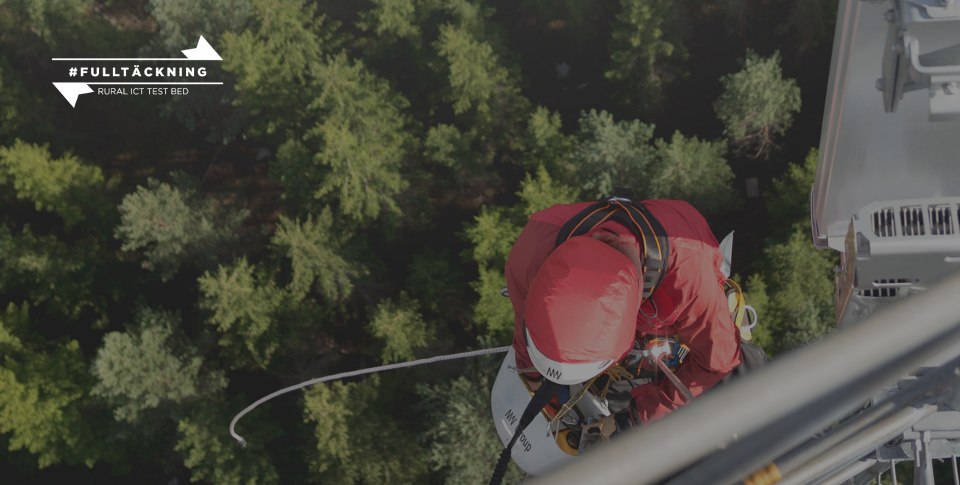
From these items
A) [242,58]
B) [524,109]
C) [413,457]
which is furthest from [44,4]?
[413,457]

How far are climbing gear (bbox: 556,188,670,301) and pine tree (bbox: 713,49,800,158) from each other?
22.1ft

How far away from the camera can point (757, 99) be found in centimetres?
852

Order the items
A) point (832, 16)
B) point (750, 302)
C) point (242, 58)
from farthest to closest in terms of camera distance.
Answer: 1. point (242, 58)
2. point (832, 16)
3. point (750, 302)

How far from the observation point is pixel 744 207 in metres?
10.5

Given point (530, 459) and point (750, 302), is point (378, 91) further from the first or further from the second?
point (530, 459)

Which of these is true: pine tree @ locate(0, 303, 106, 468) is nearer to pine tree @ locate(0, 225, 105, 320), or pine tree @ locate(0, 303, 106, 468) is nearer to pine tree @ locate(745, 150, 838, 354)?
pine tree @ locate(0, 225, 105, 320)

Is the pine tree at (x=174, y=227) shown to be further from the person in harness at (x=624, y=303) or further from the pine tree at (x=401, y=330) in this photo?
the person in harness at (x=624, y=303)

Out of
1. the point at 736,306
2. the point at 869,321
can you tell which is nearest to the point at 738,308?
the point at 736,306

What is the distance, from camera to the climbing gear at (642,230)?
2.72m

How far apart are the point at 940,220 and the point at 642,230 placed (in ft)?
4.02

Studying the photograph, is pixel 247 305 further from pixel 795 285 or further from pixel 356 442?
pixel 795 285

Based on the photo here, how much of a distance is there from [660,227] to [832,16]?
29.4 feet

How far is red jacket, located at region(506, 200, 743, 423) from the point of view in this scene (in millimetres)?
2840

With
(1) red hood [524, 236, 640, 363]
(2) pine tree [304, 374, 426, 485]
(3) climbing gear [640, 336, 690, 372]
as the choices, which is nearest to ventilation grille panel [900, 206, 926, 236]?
(1) red hood [524, 236, 640, 363]
